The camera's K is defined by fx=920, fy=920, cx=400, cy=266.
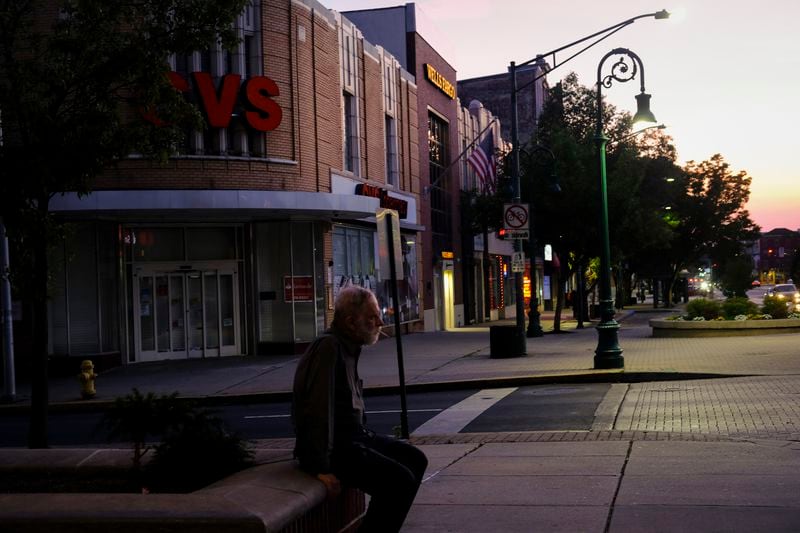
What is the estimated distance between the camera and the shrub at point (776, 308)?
1020 inches

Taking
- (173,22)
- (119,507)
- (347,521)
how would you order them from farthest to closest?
(173,22) < (347,521) < (119,507)

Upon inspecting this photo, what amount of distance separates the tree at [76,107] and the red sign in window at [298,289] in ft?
51.0

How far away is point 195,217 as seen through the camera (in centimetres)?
2400

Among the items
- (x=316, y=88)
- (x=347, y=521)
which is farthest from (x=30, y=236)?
(x=316, y=88)

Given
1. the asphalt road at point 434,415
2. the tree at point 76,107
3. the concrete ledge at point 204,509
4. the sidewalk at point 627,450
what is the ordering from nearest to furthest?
the concrete ledge at point 204,509, the sidewalk at point 627,450, the tree at point 76,107, the asphalt road at point 434,415

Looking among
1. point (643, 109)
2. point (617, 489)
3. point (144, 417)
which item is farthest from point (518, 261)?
point (144, 417)

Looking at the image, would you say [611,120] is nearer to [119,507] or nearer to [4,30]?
[4,30]

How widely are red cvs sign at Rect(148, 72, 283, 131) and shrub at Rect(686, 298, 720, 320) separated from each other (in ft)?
43.7

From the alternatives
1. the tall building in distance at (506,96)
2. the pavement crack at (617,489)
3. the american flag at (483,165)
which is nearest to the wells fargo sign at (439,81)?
the american flag at (483,165)

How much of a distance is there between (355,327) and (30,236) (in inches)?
198

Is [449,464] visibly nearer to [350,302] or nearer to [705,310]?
[350,302]

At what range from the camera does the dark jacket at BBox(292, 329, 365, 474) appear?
489 centimetres

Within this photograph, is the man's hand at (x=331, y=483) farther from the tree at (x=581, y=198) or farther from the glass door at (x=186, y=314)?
the tree at (x=581, y=198)

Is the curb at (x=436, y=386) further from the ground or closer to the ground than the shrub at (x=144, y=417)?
closer to the ground
